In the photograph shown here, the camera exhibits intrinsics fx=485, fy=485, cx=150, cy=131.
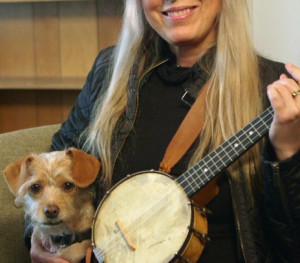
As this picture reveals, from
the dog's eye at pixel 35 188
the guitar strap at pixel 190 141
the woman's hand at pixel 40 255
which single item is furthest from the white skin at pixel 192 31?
the woman's hand at pixel 40 255

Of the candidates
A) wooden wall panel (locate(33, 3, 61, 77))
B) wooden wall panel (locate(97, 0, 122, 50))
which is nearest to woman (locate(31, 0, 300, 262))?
wooden wall panel (locate(97, 0, 122, 50))

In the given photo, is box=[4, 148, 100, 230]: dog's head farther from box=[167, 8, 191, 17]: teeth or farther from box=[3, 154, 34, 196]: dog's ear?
box=[167, 8, 191, 17]: teeth

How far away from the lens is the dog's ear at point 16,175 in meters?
1.34

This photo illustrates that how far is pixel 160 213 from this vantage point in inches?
44.4

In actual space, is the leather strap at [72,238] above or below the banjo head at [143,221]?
below

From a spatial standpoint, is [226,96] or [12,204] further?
[12,204]

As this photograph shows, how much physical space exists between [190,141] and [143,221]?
23 cm

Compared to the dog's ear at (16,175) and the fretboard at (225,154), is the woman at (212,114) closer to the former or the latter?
the fretboard at (225,154)

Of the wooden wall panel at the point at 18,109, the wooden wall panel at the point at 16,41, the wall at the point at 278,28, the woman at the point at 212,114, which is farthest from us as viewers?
the wooden wall panel at the point at 18,109

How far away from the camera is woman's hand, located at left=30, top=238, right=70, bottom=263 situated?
132 cm

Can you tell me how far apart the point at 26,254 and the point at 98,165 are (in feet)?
1.54

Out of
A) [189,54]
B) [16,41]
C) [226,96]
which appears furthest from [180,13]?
[16,41]

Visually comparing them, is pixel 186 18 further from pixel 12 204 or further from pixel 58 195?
pixel 12 204

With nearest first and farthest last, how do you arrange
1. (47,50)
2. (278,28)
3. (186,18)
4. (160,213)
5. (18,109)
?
(160,213), (186,18), (278,28), (47,50), (18,109)
